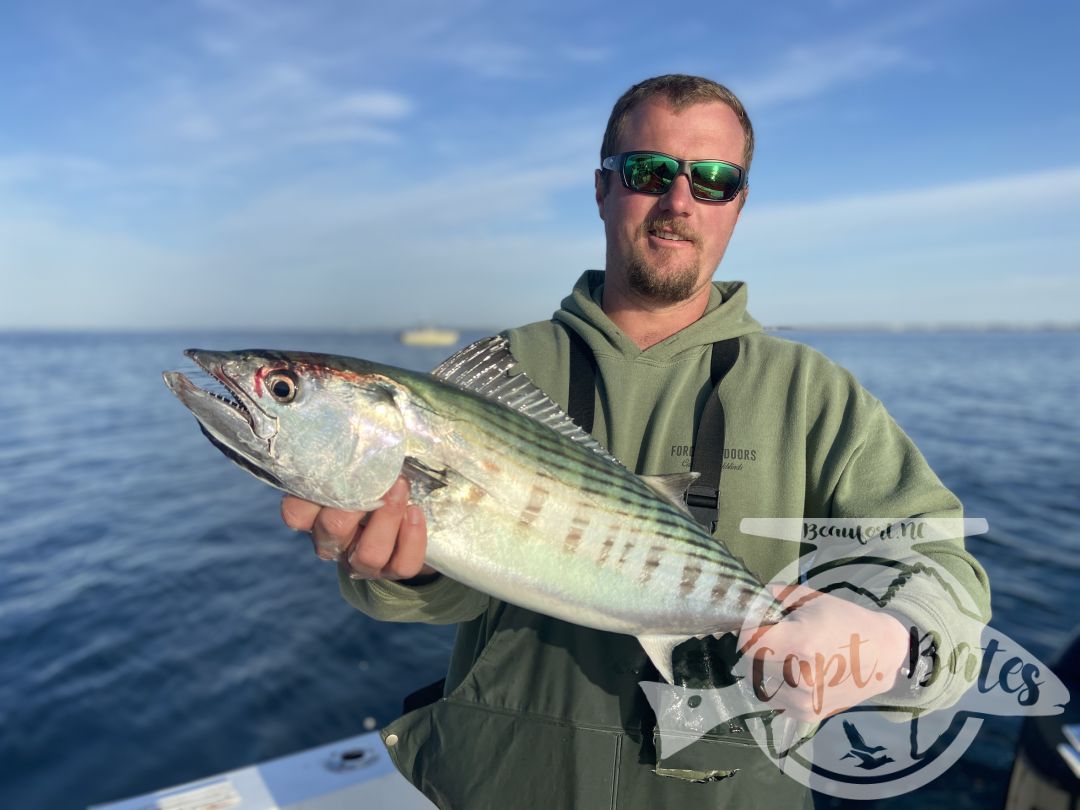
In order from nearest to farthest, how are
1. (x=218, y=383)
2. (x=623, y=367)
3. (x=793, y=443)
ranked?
(x=218, y=383), (x=793, y=443), (x=623, y=367)

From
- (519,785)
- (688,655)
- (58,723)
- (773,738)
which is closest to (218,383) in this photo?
(519,785)

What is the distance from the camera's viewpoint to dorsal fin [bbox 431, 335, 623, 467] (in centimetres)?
283

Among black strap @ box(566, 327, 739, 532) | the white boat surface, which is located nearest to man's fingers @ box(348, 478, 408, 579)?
black strap @ box(566, 327, 739, 532)

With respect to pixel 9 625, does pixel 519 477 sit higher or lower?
higher

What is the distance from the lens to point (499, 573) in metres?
2.51

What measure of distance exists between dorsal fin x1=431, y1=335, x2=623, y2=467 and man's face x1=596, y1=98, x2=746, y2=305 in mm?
917

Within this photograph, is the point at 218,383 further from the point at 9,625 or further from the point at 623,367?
the point at 9,625

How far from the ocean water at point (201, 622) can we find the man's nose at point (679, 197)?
606cm

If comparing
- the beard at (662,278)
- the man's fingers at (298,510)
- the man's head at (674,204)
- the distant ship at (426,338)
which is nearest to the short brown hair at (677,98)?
the man's head at (674,204)

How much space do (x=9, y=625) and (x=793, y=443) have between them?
38.7 ft

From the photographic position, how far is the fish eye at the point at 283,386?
2.52 m

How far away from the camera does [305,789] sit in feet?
15.4

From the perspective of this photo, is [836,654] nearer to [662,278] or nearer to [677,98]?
[662,278]

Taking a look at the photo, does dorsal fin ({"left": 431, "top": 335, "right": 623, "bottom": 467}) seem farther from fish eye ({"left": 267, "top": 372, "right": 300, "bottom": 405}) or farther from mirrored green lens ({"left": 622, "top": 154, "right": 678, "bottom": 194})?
mirrored green lens ({"left": 622, "top": 154, "right": 678, "bottom": 194})
